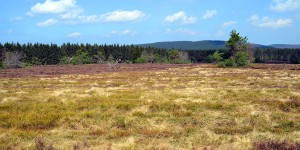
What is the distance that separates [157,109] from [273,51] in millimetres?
147621

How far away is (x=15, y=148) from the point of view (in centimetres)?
812

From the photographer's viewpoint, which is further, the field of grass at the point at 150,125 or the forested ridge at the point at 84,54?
the forested ridge at the point at 84,54

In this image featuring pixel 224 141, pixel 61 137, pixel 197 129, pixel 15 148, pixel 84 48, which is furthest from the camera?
pixel 84 48

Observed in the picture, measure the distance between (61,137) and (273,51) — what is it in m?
153

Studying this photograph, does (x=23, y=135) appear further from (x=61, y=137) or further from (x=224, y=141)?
(x=224, y=141)

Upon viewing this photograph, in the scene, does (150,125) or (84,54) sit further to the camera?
(84,54)

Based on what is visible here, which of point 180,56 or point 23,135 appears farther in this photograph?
point 180,56

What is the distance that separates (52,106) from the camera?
48.3 feet

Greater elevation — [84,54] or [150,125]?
[84,54]

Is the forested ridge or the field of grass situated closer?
the field of grass

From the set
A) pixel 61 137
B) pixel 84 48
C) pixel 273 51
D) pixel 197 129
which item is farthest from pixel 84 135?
pixel 273 51

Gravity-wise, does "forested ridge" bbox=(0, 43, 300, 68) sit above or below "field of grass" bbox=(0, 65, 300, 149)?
above

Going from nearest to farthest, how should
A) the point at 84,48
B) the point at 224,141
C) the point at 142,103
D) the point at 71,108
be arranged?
the point at 224,141, the point at 71,108, the point at 142,103, the point at 84,48

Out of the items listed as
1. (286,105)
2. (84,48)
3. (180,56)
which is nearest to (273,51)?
(180,56)
